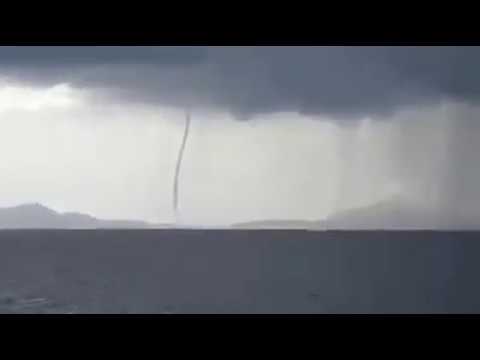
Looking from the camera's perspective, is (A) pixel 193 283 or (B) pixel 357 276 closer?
(A) pixel 193 283

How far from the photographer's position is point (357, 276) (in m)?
20.0
